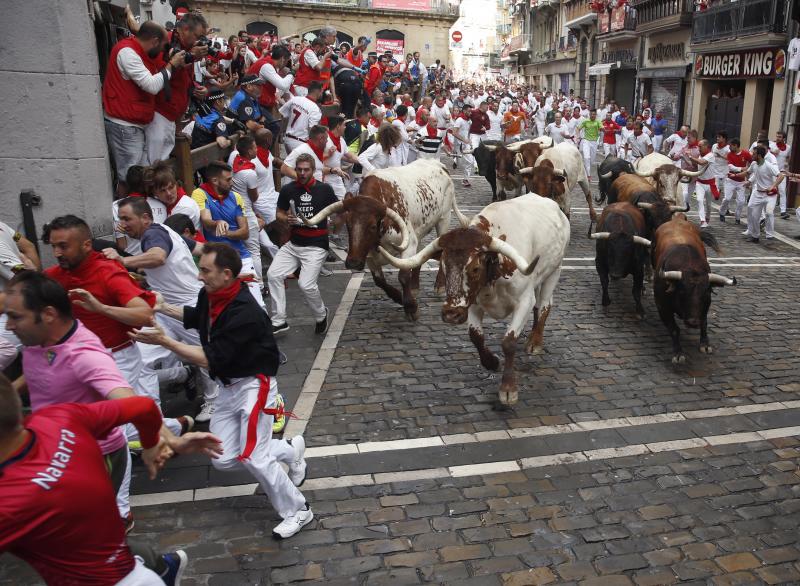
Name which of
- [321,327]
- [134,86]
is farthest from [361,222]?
[134,86]

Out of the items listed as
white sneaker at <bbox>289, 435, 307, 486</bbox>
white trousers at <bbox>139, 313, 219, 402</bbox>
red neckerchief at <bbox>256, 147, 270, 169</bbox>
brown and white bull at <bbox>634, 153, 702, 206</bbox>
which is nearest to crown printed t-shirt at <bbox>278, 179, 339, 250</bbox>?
red neckerchief at <bbox>256, 147, 270, 169</bbox>

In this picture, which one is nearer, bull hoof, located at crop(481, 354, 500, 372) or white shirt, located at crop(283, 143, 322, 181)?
bull hoof, located at crop(481, 354, 500, 372)

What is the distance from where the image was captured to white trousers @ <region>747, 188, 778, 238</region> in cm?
1405

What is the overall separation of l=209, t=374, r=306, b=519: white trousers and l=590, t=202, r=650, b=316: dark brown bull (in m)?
6.44

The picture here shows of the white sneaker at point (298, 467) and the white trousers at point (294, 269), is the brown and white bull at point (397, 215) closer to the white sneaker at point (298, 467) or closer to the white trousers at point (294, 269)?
the white trousers at point (294, 269)

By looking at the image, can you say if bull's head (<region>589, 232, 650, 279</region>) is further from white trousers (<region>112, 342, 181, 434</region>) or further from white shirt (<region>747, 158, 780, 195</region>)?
white trousers (<region>112, 342, 181, 434</region>)

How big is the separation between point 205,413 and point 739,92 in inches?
1003

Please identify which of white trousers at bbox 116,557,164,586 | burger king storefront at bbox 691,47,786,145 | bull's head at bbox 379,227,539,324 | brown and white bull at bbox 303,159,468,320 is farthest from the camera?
burger king storefront at bbox 691,47,786,145

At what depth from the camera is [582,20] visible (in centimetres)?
4612

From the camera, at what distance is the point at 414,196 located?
9703 mm

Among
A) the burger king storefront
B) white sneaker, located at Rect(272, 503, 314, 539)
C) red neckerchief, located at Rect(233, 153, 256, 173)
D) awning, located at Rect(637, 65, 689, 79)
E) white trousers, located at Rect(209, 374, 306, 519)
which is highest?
awning, located at Rect(637, 65, 689, 79)

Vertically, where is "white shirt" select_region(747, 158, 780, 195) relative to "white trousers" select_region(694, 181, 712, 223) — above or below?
above

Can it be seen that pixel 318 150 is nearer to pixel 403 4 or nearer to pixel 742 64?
pixel 742 64

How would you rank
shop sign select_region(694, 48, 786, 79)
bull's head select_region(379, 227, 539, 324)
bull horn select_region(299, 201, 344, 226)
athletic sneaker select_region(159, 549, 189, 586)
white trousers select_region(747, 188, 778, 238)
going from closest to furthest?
athletic sneaker select_region(159, 549, 189, 586)
bull's head select_region(379, 227, 539, 324)
bull horn select_region(299, 201, 344, 226)
white trousers select_region(747, 188, 778, 238)
shop sign select_region(694, 48, 786, 79)
